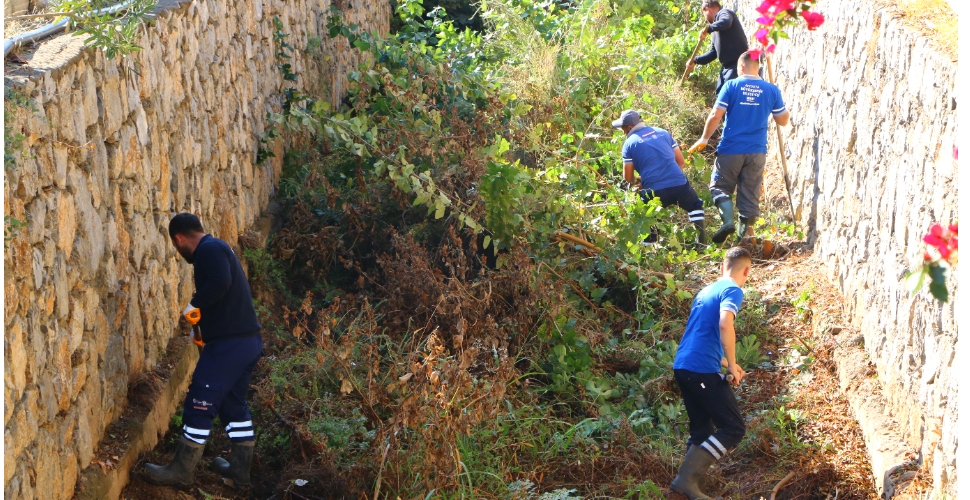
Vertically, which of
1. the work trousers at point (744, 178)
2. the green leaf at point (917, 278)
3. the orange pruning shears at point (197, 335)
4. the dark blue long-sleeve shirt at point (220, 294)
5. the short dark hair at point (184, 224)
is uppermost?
the green leaf at point (917, 278)

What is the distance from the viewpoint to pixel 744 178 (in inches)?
301

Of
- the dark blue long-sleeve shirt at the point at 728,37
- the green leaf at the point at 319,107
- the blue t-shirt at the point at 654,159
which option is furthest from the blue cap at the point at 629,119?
the green leaf at the point at 319,107

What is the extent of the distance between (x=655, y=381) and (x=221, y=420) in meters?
2.59

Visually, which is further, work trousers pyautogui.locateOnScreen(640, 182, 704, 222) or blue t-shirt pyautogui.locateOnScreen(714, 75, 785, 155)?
work trousers pyautogui.locateOnScreen(640, 182, 704, 222)

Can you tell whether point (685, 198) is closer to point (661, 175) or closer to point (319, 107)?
point (661, 175)

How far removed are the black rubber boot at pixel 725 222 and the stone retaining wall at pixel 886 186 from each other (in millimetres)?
598

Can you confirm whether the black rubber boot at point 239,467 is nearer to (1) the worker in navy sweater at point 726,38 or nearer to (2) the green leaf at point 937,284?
(2) the green leaf at point 937,284

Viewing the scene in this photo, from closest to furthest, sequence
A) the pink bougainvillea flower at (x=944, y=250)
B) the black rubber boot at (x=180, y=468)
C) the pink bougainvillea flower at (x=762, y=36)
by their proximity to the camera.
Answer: the pink bougainvillea flower at (x=944, y=250)
the pink bougainvillea flower at (x=762, y=36)
the black rubber boot at (x=180, y=468)

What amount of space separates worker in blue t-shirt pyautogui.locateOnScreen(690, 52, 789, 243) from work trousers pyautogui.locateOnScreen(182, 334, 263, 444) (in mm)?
4262

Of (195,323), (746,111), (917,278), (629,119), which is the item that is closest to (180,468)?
(195,323)

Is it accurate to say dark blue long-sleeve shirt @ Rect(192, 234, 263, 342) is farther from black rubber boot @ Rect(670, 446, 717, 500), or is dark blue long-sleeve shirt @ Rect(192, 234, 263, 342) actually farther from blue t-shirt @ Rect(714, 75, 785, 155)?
Answer: blue t-shirt @ Rect(714, 75, 785, 155)

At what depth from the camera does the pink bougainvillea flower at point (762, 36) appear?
8.79ft

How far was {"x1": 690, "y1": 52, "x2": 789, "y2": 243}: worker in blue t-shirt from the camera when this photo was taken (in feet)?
24.6

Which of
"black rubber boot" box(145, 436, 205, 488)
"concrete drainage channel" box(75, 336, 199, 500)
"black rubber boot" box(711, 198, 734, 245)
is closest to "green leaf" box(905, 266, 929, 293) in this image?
"concrete drainage channel" box(75, 336, 199, 500)
